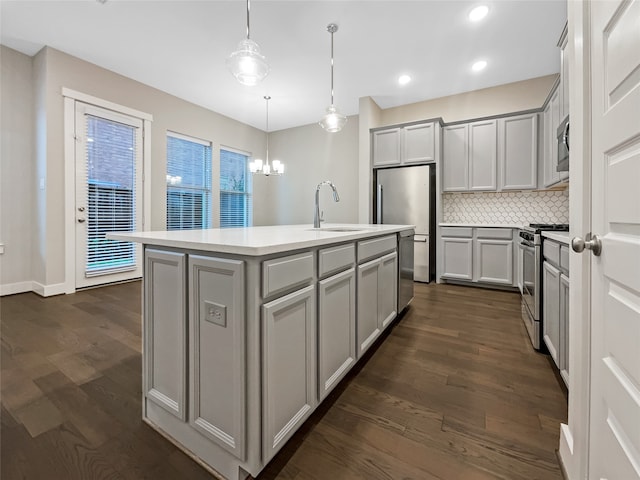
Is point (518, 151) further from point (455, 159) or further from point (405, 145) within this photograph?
point (405, 145)

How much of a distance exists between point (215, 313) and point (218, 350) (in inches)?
5.4

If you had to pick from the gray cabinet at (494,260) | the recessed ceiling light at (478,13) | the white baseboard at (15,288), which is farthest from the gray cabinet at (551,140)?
the white baseboard at (15,288)

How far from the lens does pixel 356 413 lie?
1.44 meters

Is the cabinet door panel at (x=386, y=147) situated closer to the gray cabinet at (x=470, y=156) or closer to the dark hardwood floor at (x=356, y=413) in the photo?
the gray cabinet at (x=470, y=156)

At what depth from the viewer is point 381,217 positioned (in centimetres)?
453

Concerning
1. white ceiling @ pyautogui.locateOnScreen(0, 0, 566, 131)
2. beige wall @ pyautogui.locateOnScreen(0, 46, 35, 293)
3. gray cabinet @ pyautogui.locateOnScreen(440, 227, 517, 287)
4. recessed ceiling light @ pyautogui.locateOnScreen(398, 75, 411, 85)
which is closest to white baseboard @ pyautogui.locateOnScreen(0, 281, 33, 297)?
beige wall @ pyautogui.locateOnScreen(0, 46, 35, 293)

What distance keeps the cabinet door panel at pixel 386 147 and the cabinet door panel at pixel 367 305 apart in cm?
296

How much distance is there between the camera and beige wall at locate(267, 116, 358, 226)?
18.7 ft

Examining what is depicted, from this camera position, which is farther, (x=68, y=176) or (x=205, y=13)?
(x=68, y=176)

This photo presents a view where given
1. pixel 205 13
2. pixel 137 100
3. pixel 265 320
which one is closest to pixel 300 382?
pixel 265 320

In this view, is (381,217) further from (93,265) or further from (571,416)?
(93,265)

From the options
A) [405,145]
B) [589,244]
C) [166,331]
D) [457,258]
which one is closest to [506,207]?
[457,258]

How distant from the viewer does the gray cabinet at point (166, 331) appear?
116 centimetres

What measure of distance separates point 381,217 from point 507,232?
1687mm
